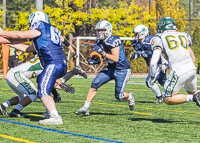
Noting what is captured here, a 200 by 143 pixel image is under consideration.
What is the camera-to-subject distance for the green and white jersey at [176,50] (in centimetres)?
577

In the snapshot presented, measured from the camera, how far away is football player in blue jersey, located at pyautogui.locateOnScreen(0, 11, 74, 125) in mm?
5727

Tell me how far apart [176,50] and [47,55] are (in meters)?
1.81

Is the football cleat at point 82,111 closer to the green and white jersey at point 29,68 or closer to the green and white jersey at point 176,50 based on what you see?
the green and white jersey at point 29,68

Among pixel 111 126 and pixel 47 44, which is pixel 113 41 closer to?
pixel 47 44

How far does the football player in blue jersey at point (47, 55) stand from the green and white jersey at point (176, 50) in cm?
139

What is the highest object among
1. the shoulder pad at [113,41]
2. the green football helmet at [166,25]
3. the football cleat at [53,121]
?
the green football helmet at [166,25]

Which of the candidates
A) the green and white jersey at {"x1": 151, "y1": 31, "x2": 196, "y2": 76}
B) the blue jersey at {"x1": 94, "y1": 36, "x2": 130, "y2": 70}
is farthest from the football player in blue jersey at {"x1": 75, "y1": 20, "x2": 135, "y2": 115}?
the green and white jersey at {"x1": 151, "y1": 31, "x2": 196, "y2": 76}

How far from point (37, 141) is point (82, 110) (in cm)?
223

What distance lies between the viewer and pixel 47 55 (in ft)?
19.3

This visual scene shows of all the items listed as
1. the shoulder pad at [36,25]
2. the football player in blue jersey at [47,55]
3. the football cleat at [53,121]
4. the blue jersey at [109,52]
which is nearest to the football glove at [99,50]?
the blue jersey at [109,52]

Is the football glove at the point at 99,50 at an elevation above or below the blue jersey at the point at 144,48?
above

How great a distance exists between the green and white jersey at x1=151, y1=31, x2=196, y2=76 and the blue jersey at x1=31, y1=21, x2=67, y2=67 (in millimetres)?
1394

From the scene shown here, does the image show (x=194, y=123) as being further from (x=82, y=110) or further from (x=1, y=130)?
(x=1, y=130)

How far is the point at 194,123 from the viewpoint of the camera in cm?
613
